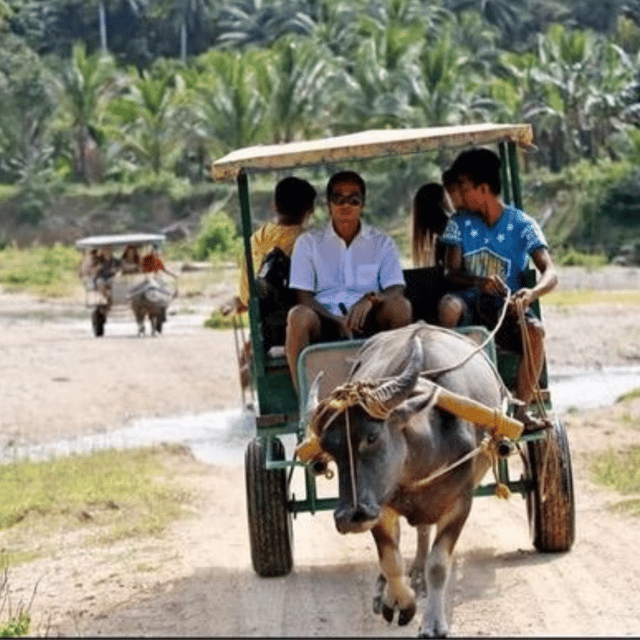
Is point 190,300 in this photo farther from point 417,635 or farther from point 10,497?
point 417,635

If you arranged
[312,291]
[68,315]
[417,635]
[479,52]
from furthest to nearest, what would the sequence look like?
1. [479,52]
2. [68,315]
3. [312,291]
4. [417,635]

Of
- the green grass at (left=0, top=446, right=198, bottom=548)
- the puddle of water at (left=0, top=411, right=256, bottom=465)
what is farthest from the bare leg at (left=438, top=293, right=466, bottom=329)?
the puddle of water at (left=0, top=411, right=256, bottom=465)

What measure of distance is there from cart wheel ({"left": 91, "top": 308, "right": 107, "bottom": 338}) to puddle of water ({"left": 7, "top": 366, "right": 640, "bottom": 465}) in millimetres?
9518

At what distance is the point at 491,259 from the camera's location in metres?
9.76

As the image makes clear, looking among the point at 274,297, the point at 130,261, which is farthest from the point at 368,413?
the point at 130,261

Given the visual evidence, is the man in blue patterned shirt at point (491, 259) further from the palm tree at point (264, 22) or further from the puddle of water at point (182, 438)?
the palm tree at point (264, 22)

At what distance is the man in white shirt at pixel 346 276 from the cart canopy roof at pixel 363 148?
0.65 feet

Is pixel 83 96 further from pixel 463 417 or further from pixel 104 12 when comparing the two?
pixel 463 417

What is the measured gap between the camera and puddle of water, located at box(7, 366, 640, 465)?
18172 mm

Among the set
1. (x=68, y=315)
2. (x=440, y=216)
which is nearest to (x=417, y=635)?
(x=440, y=216)

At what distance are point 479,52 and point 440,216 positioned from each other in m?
66.2

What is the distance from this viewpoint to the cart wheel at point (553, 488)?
988cm

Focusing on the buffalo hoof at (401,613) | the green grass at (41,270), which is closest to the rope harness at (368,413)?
the buffalo hoof at (401,613)

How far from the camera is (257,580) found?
32.0 ft
